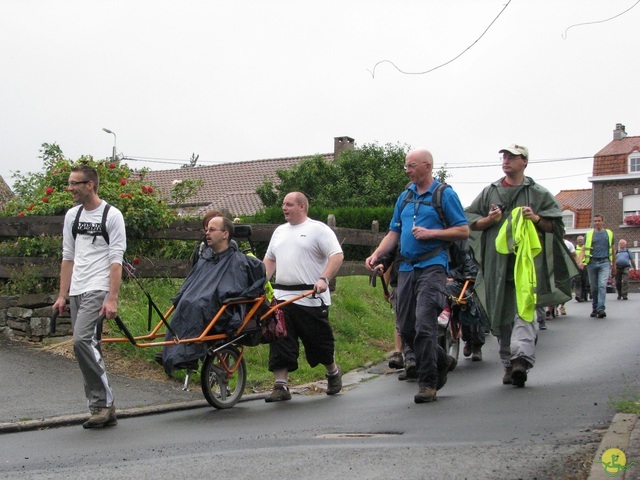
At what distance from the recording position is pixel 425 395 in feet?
26.3

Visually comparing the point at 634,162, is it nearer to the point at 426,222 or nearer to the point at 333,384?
the point at 333,384

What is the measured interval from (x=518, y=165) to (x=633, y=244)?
180 ft

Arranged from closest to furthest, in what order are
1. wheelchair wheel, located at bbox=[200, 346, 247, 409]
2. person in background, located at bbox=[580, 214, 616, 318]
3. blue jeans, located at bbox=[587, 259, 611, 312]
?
wheelchair wheel, located at bbox=[200, 346, 247, 409], blue jeans, located at bbox=[587, 259, 611, 312], person in background, located at bbox=[580, 214, 616, 318]

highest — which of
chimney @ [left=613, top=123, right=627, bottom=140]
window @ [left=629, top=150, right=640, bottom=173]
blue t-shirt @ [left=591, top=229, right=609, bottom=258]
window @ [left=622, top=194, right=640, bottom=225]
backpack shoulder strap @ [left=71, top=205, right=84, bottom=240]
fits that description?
chimney @ [left=613, top=123, right=627, bottom=140]

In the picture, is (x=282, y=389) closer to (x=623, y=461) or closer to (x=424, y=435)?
(x=424, y=435)

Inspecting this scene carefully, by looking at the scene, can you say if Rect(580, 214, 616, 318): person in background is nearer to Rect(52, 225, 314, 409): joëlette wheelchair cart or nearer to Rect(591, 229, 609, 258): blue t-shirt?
Rect(591, 229, 609, 258): blue t-shirt

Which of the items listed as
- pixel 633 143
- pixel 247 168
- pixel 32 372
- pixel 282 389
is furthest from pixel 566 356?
pixel 633 143

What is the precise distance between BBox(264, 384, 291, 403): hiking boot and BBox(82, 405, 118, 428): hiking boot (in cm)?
172

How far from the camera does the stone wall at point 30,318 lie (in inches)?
445

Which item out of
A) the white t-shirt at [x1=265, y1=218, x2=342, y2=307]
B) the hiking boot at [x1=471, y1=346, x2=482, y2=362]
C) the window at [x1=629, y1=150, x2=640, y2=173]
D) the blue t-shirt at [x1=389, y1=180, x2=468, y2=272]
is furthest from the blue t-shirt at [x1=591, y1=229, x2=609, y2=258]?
Answer: the window at [x1=629, y1=150, x2=640, y2=173]

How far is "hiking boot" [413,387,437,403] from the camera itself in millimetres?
8008

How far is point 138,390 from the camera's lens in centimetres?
941

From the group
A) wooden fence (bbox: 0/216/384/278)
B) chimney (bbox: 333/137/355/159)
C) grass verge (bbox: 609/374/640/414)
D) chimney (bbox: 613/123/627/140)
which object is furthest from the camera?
chimney (bbox: 613/123/627/140)

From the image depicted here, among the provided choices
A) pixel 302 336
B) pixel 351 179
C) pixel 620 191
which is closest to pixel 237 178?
pixel 351 179
